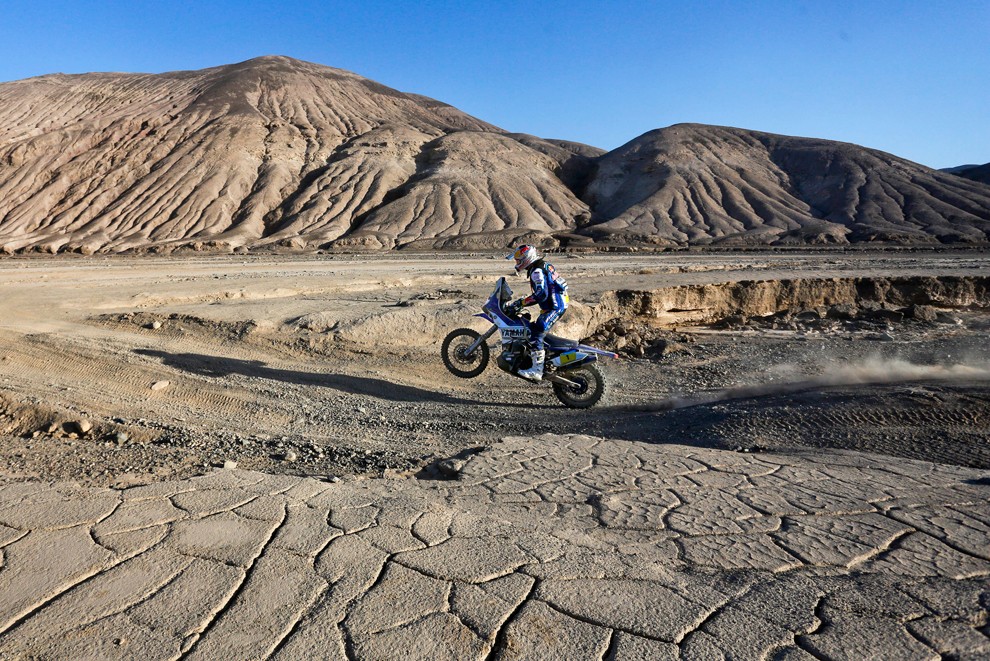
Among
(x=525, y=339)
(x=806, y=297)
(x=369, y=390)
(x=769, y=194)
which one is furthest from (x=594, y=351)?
(x=769, y=194)

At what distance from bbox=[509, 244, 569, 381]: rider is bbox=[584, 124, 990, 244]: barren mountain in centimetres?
4601

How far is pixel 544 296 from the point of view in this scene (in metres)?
7.91

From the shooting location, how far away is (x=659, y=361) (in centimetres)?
1092

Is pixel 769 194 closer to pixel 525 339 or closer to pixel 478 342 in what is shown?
pixel 478 342

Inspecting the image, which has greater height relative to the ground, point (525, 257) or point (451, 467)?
point (525, 257)

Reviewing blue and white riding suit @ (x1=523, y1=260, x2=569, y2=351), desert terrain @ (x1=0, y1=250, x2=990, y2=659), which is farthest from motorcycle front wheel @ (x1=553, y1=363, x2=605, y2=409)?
blue and white riding suit @ (x1=523, y1=260, x2=569, y2=351)

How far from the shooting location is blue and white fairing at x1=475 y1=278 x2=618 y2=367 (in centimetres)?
799

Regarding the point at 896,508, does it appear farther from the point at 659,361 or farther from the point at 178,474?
the point at 659,361

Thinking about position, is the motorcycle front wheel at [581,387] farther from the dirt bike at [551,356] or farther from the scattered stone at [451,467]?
the scattered stone at [451,467]

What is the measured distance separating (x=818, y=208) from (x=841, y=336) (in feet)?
192

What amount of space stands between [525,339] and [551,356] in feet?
1.31

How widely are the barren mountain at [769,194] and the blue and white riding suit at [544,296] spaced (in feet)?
151

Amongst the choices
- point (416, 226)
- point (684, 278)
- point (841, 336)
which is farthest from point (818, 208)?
point (841, 336)

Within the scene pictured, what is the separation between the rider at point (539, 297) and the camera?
7.87 m
